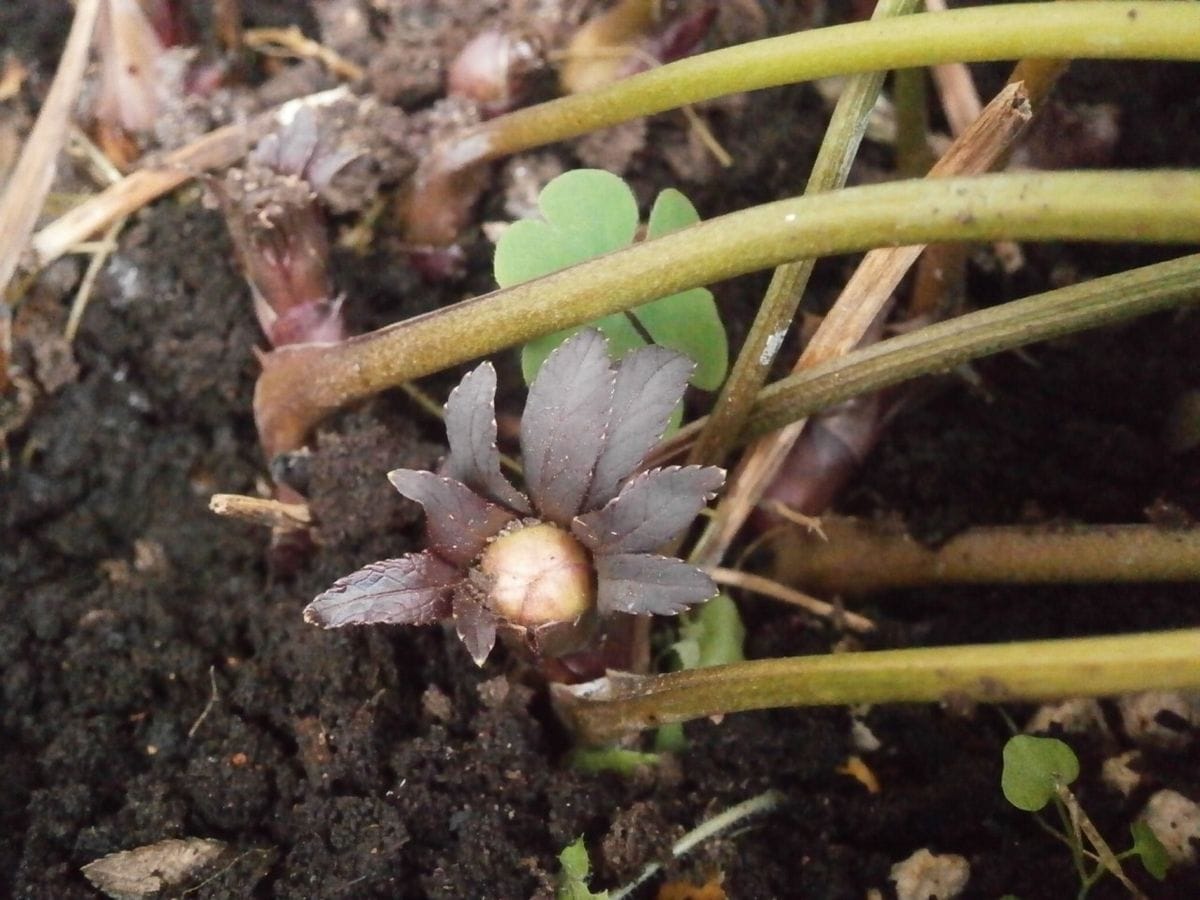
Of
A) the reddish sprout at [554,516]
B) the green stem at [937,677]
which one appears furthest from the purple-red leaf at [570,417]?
the green stem at [937,677]

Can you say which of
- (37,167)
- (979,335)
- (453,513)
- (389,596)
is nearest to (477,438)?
(453,513)

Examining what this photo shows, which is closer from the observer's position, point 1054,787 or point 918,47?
point 918,47

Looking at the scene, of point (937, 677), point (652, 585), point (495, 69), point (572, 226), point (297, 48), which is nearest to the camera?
point (937, 677)

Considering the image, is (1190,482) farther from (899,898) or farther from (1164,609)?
(899,898)

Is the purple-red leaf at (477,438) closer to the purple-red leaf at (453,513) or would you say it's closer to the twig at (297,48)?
the purple-red leaf at (453,513)

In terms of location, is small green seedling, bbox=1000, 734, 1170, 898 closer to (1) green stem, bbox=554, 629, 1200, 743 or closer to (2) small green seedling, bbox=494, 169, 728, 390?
(1) green stem, bbox=554, 629, 1200, 743

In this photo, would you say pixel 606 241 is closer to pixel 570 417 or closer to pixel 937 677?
pixel 570 417

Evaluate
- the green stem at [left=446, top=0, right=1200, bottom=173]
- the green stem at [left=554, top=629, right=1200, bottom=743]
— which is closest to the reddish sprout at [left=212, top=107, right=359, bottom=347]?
the green stem at [left=446, top=0, right=1200, bottom=173]
